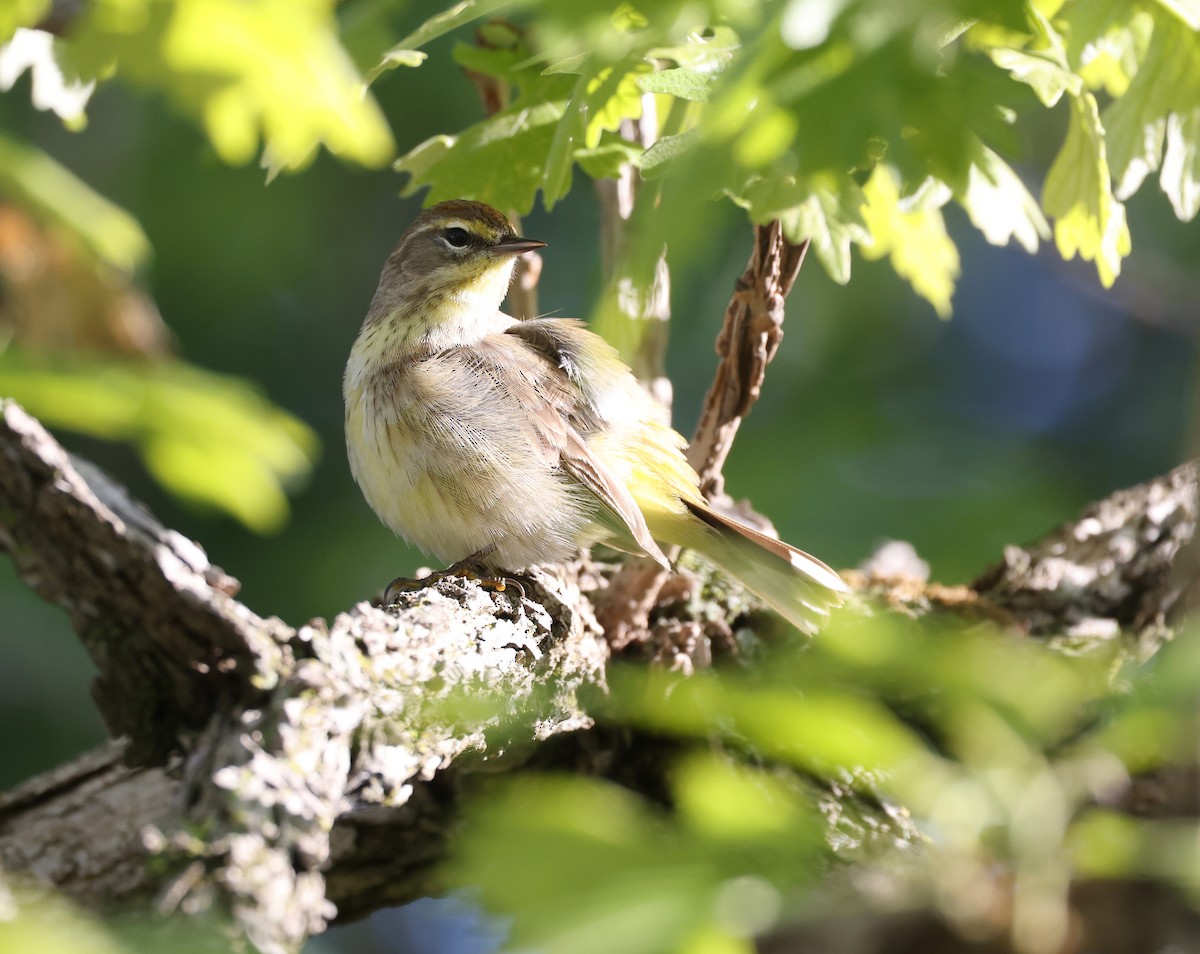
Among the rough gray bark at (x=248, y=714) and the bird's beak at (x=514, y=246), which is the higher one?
the bird's beak at (x=514, y=246)

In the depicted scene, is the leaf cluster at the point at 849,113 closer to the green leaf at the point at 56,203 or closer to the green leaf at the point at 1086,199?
the green leaf at the point at 1086,199

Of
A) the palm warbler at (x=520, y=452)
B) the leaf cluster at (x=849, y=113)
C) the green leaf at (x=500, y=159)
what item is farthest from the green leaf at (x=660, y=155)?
the palm warbler at (x=520, y=452)

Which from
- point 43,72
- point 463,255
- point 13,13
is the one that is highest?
point 43,72

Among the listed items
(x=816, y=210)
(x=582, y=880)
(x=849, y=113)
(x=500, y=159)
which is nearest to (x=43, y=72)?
(x=500, y=159)

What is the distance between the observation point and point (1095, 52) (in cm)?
247

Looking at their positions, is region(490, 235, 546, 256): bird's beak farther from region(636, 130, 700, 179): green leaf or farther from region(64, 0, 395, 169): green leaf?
region(64, 0, 395, 169): green leaf

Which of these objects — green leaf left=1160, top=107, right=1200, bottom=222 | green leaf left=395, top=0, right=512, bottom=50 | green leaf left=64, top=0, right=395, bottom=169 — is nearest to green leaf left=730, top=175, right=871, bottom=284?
green leaf left=395, top=0, right=512, bottom=50

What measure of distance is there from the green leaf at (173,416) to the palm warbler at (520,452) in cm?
185

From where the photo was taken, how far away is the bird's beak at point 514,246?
13.5 feet

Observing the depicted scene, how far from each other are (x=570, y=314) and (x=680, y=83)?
469 centimetres

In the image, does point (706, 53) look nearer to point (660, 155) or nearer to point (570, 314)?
point (660, 155)

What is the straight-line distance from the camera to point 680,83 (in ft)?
7.87

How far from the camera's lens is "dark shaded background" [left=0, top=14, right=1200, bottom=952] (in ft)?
21.9

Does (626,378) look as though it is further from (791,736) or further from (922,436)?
(922,436)
